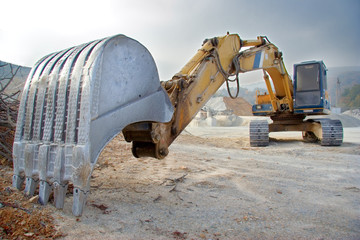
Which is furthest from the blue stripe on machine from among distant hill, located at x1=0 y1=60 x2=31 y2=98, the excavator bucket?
distant hill, located at x1=0 y1=60 x2=31 y2=98

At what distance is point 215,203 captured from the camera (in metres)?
2.60

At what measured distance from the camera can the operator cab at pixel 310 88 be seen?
7.57 metres

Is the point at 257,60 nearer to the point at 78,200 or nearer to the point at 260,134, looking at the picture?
the point at 260,134

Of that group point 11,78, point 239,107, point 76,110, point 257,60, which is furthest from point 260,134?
point 239,107

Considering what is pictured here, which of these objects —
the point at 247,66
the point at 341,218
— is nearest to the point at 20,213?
the point at 341,218

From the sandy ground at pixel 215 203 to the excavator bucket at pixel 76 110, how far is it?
1.05 ft

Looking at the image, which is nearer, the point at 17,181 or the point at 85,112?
the point at 85,112

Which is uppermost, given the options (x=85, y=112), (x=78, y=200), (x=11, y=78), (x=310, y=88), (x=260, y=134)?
(x=310, y=88)

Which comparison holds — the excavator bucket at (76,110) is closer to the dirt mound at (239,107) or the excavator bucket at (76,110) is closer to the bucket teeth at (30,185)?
the bucket teeth at (30,185)

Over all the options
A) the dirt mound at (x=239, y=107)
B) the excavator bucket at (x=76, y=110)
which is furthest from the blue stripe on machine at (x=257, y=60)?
the dirt mound at (x=239, y=107)

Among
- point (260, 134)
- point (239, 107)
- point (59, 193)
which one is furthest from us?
point (239, 107)

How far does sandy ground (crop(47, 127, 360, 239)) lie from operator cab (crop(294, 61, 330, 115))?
11.3 ft

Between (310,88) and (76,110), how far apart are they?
7379 millimetres

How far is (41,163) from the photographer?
1955 mm
